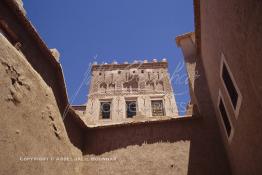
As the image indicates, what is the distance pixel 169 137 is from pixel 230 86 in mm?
3305

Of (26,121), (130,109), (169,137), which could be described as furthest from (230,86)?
(130,109)

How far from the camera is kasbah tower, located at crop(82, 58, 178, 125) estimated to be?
2242cm

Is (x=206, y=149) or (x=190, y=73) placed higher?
(x=190, y=73)

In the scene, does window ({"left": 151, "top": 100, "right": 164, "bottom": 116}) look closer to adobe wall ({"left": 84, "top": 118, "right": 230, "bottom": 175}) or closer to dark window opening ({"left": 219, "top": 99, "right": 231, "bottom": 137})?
adobe wall ({"left": 84, "top": 118, "right": 230, "bottom": 175})

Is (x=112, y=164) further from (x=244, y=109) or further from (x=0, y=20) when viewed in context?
(x=0, y=20)

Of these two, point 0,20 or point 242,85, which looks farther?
point 0,20

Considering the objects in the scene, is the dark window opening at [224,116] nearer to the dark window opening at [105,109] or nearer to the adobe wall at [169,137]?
the adobe wall at [169,137]

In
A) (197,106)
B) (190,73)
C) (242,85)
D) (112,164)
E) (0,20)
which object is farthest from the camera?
(190,73)

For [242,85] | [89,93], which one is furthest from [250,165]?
[89,93]

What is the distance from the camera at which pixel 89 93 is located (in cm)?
2408

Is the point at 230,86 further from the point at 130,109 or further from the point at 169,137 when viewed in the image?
the point at 130,109

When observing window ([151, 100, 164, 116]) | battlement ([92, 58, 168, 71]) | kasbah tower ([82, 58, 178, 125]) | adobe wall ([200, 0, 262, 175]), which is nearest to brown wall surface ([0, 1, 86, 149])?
adobe wall ([200, 0, 262, 175])

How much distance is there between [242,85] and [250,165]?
1.87 m

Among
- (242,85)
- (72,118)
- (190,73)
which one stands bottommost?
(242,85)
